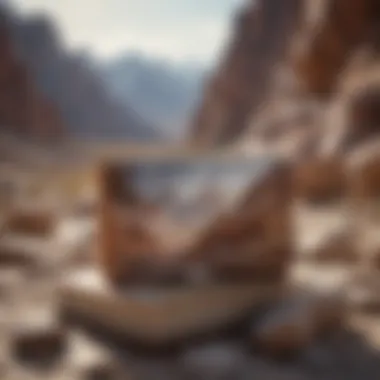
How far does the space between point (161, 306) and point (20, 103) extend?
28.0 meters

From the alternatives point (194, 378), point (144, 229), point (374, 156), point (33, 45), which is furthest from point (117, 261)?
point (33, 45)

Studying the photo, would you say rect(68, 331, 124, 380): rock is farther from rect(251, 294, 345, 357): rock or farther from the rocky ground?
rect(251, 294, 345, 357): rock

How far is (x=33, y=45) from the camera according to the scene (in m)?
37.0

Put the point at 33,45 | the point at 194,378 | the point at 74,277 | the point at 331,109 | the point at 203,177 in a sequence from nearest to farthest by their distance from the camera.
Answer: the point at 194,378 < the point at 203,177 < the point at 74,277 < the point at 331,109 < the point at 33,45

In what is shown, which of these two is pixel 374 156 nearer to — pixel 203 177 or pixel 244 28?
pixel 203 177

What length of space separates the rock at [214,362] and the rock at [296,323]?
0.22 m

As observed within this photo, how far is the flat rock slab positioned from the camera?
4359 millimetres

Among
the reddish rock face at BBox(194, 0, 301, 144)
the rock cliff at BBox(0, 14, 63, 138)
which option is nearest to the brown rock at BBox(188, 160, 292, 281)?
the reddish rock face at BBox(194, 0, 301, 144)

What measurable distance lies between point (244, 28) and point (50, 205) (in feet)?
73.4

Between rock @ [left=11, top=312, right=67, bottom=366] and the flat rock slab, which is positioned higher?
the flat rock slab

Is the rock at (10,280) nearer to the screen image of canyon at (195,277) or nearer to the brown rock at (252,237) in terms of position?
the screen image of canyon at (195,277)

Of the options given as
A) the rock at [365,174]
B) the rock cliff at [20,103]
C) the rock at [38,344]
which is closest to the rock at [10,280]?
the rock at [38,344]

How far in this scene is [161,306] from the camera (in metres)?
4.32

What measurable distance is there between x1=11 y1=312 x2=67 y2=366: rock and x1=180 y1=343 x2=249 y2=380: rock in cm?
96
